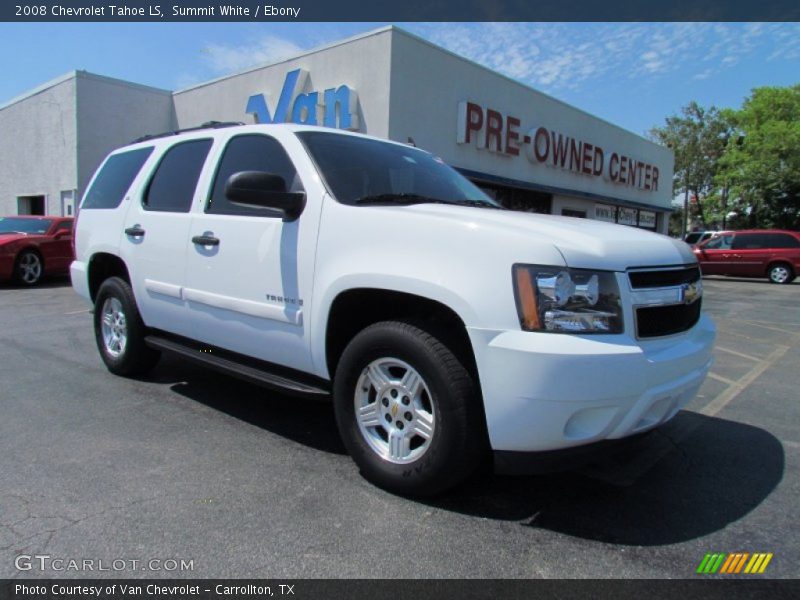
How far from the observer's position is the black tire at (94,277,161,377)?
15.3 ft

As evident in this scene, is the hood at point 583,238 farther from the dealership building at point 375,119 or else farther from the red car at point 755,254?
the red car at point 755,254

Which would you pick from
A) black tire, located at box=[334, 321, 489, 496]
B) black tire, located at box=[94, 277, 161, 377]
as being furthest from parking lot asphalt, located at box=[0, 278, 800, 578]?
black tire, located at box=[94, 277, 161, 377]

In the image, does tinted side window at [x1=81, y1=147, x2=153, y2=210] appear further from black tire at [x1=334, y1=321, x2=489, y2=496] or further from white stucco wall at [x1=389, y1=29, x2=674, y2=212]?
white stucco wall at [x1=389, y1=29, x2=674, y2=212]

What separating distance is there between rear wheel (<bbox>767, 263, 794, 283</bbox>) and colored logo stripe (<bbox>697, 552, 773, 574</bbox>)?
19756mm

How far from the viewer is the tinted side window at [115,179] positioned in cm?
489

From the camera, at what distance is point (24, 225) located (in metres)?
13.0

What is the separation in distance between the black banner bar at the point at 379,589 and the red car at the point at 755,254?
62.3ft

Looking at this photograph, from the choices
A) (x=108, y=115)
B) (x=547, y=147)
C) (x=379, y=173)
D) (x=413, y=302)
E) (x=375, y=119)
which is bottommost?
(x=413, y=302)

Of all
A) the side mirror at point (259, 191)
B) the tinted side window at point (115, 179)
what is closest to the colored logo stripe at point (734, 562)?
the side mirror at point (259, 191)

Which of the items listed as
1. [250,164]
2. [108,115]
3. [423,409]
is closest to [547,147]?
[108,115]

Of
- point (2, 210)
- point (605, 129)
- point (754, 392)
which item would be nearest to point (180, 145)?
point (754, 392)

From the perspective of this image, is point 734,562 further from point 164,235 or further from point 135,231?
point 135,231

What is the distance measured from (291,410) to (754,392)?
4.09m

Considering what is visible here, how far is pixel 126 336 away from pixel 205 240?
1.56m
